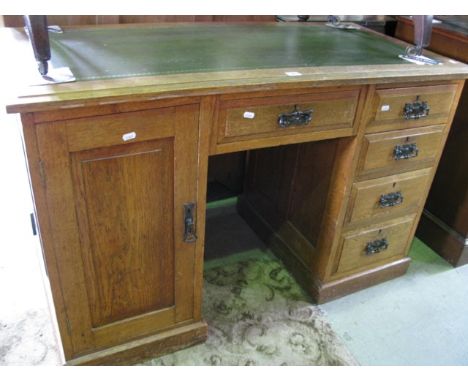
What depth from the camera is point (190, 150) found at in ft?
3.83

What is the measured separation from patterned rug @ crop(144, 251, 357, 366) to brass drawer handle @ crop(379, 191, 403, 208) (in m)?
0.47

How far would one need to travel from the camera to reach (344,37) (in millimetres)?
1671

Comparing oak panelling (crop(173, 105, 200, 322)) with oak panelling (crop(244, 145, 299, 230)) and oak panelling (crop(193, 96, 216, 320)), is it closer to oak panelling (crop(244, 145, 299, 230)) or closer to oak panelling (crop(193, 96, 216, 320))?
oak panelling (crop(193, 96, 216, 320))

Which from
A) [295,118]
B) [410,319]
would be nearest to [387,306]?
[410,319]

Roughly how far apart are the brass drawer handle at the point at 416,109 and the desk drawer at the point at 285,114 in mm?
203

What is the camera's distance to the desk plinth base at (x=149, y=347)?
1.35 metres

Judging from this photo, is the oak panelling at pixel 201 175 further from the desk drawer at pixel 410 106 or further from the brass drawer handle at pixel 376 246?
the brass drawer handle at pixel 376 246

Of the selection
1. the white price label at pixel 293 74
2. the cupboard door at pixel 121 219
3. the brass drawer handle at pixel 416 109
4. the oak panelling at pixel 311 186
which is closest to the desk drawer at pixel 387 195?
the oak panelling at pixel 311 186

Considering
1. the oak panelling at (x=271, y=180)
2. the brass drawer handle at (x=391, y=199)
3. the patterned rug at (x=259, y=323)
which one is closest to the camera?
the patterned rug at (x=259, y=323)

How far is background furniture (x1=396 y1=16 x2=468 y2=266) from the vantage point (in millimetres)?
1820

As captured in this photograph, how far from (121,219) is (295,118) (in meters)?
0.55

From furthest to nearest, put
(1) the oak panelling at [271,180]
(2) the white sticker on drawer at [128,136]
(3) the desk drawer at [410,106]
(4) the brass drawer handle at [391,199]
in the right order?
(1) the oak panelling at [271,180] < (4) the brass drawer handle at [391,199] < (3) the desk drawer at [410,106] < (2) the white sticker on drawer at [128,136]

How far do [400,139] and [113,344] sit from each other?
1.12 m

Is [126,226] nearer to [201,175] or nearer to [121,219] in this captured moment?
[121,219]
